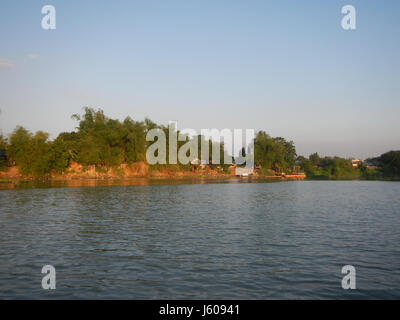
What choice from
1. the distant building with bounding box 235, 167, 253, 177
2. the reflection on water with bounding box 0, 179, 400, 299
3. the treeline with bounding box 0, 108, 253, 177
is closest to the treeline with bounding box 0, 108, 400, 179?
the treeline with bounding box 0, 108, 253, 177

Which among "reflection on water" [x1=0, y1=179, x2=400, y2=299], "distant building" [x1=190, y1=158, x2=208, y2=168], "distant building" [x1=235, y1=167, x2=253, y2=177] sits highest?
"distant building" [x1=190, y1=158, x2=208, y2=168]

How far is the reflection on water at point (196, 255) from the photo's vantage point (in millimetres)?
10336

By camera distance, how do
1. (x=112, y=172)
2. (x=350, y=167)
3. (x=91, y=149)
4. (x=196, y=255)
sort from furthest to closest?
(x=350, y=167)
(x=112, y=172)
(x=91, y=149)
(x=196, y=255)

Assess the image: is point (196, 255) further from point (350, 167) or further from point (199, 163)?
point (350, 167)

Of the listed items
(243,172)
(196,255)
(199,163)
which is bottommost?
(196,255)

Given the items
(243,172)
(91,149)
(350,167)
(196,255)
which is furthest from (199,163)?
(196,255)

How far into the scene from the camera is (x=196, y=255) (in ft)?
46.2

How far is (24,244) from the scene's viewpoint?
1560cm

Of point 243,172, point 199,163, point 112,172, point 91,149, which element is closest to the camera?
point 91,149

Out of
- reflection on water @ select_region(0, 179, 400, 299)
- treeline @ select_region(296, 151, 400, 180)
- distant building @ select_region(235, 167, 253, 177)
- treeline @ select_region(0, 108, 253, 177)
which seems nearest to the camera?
reflection on water @ select_region(0, 179, 400, 299)

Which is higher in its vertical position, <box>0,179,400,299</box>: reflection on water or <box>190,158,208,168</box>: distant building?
<box>190,158,208,168</box>: distant building

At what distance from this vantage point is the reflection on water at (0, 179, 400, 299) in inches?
407

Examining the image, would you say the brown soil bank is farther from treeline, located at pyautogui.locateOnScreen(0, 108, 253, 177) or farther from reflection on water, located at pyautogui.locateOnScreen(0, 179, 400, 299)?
reflection on water, located at pyautogui.locateOnScreen(0, 179, 400, 299)
